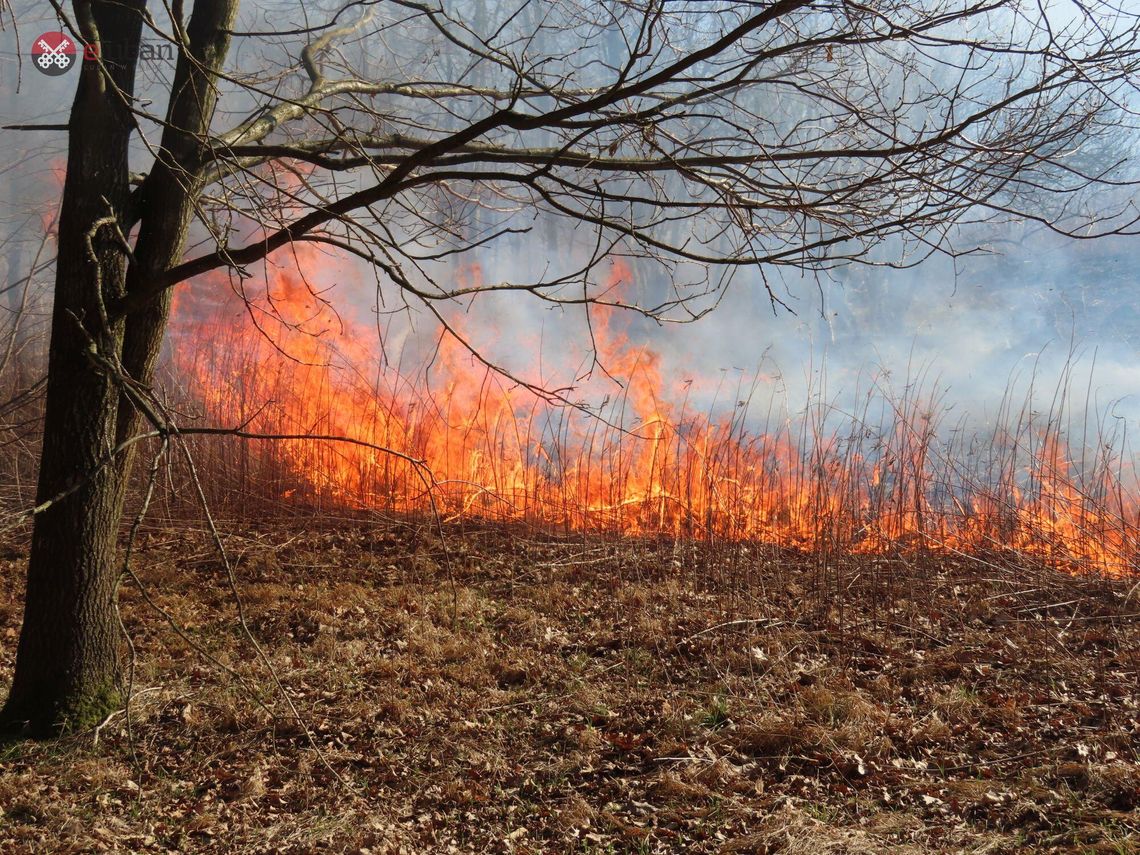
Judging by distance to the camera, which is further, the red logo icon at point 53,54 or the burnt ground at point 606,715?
the red logo icon at point 53,54

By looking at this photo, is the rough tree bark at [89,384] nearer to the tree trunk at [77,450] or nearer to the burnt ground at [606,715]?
the tree trunk at [77,450]

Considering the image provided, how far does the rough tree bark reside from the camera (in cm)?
363

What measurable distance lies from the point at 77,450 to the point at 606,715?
8.69 ft

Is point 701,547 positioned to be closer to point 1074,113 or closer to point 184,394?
point 1074,113

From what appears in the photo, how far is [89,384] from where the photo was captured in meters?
3.62

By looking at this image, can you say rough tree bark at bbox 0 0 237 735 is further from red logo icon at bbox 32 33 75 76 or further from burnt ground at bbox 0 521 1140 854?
red logo icon at bbox 32 33 75 76

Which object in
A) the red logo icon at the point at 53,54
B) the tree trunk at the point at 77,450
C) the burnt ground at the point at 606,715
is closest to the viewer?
the burnt ground at the point at 606,715

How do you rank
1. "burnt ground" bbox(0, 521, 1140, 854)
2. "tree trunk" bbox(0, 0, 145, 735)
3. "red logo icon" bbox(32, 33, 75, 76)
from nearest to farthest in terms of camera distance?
"burnt ground" bbox(0, 521, 1140, 854) < "tree trunk" bbox(0, 0, 145, 735) < "red logo icon" bbox(32, 33, 75, 76)

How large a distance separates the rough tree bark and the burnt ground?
0.96 feet

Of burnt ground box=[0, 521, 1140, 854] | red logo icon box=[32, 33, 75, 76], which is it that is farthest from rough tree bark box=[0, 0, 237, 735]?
red logo icon box=[32, 33, 75, 76]

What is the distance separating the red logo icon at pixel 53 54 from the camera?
481 centimetres

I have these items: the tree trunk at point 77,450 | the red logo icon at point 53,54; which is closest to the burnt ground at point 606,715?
the tree trunk at point 77,450

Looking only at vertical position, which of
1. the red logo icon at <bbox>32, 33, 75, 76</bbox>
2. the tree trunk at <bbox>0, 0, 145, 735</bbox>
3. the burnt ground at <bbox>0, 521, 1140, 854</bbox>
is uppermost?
the red logo icon at <bbox>32, 33, 75, 76</bbox>

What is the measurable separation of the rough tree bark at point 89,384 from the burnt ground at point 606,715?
293 millimetres
